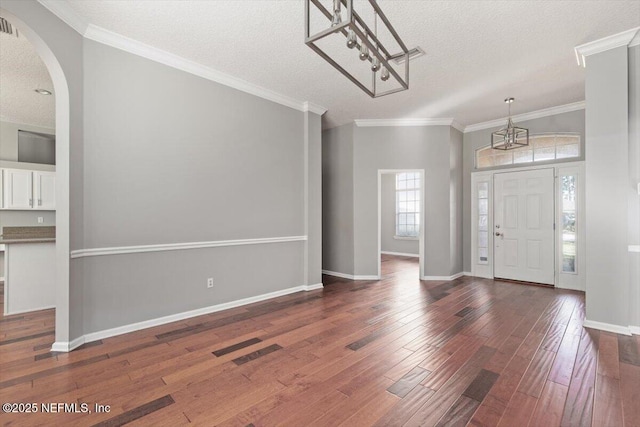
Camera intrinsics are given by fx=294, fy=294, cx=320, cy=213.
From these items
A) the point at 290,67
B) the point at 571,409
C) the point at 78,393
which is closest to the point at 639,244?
the point at 571,409

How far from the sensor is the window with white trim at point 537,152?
5.03 meters

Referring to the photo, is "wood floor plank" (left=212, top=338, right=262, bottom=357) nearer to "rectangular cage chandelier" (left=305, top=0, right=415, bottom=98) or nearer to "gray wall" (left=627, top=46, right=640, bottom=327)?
"rectangular cage chandelier" (left=305, top=0, right=415, bottom=98)

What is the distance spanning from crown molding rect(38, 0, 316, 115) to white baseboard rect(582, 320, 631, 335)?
4800mm

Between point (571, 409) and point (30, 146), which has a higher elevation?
point (30, 146)

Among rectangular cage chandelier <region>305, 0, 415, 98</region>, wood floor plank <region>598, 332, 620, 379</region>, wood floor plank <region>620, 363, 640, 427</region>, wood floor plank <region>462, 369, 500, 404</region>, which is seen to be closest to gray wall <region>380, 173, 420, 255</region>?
rectangular cage chandelier <region>305, 0, 415, 98</region>

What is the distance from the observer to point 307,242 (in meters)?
4.95

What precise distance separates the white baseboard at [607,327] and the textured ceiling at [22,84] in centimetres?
678

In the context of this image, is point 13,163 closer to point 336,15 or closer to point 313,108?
point 313,108

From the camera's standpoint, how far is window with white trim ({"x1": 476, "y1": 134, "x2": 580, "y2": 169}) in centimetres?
503

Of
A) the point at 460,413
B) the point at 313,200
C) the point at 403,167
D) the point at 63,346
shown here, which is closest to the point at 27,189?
the point at 63,346

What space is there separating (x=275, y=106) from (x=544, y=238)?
515cm

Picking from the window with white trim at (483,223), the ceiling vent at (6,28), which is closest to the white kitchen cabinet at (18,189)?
the ceiling vent at (6,28)

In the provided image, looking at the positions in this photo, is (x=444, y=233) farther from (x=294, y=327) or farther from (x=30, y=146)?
(x=30, y=146)

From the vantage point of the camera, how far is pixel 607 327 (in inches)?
123
